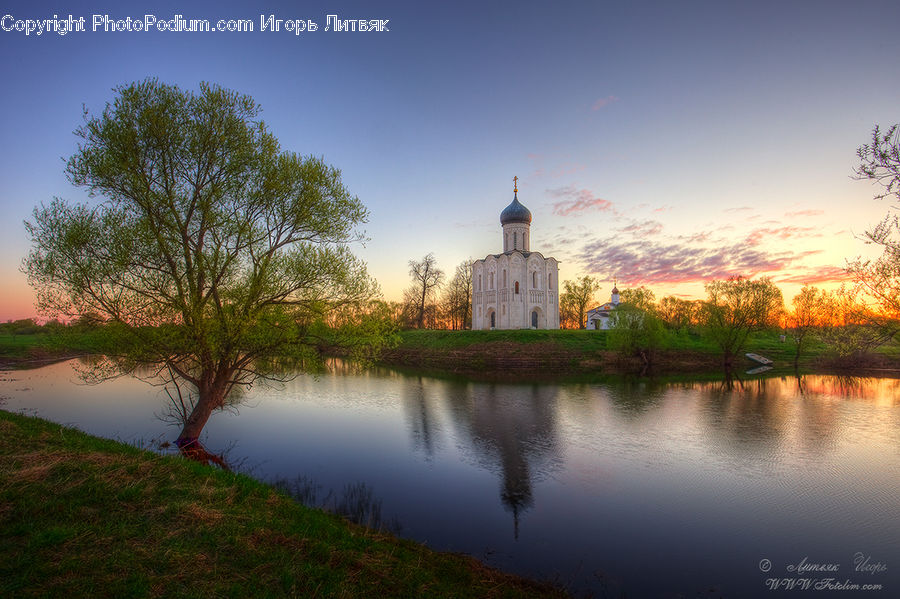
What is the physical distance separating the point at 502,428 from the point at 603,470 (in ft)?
15.7

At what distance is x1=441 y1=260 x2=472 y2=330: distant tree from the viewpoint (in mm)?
60812

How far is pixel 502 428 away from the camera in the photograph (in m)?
16.0

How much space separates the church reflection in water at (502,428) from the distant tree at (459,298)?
3469 cm

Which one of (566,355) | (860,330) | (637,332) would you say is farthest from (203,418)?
(637,332)

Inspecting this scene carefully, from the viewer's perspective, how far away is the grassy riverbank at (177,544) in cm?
423

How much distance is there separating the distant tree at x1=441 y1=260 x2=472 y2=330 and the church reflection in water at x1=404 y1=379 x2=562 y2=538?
34691 mm

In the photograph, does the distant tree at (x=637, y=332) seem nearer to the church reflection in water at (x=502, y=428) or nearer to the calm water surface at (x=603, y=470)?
the calm water surface at (x=603, y=470)

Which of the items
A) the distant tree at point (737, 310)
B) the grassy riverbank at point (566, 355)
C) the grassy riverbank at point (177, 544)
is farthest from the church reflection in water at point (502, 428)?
the distant tree at point (737, 310)

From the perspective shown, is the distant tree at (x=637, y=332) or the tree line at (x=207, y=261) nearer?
the tree line at (x=207, y=261)

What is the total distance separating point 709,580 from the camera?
703 cm

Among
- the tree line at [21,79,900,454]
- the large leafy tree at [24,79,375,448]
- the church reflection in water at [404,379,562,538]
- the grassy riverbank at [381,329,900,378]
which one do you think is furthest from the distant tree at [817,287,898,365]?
the grassy riverbank at [381,329,900,378]

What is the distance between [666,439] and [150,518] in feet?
48.5

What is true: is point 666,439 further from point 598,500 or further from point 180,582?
point 180,582

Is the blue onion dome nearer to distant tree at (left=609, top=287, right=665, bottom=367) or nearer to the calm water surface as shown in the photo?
distant tree at (left=609, top=287, right=665, bottom=367)
